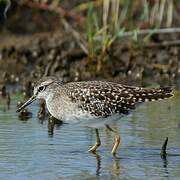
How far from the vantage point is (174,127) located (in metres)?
10.3

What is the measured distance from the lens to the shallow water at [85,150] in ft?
26.9

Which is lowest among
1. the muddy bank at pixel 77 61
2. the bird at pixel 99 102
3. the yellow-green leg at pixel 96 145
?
the yellow-green leg at pixel 96 145

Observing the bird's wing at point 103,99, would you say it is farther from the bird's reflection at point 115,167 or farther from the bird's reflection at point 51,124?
the bird's reflection at point 51,124

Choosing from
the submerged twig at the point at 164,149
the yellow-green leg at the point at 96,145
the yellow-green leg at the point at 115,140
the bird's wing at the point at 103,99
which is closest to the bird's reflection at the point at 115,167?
the yellow-green leg at the point at 115,140

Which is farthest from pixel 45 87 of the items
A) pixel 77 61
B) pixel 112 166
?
pixel 77 61

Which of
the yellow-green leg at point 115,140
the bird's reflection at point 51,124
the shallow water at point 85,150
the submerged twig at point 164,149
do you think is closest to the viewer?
the shallow water at point 85,150

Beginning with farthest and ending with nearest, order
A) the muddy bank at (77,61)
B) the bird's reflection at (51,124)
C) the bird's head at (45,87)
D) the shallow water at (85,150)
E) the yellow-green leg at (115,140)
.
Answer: the muddy bank at (77,61) < the bird's reflection at (51,124) < the bird's head at (45,87) < the yellow-green leg at (115,140) < the shallow water at (85,150)

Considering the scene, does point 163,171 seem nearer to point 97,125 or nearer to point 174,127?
point 97,125

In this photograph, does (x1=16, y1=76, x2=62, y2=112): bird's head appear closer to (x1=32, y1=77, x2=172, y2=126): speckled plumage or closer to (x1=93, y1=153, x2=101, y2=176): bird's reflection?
(x1=32, y1=77, x2=172, y2=126): speckled plumage

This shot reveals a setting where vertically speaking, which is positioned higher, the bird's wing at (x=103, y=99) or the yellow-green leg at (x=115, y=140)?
the bird's wing at (x=103, y=99)

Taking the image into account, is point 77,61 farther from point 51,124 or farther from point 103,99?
point 103,99

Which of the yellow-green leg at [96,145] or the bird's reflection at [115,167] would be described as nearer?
the bird's reflection at [115,167]

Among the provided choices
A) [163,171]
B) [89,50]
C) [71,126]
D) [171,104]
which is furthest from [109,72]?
[163,171]

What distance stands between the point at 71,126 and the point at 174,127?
1340mm
